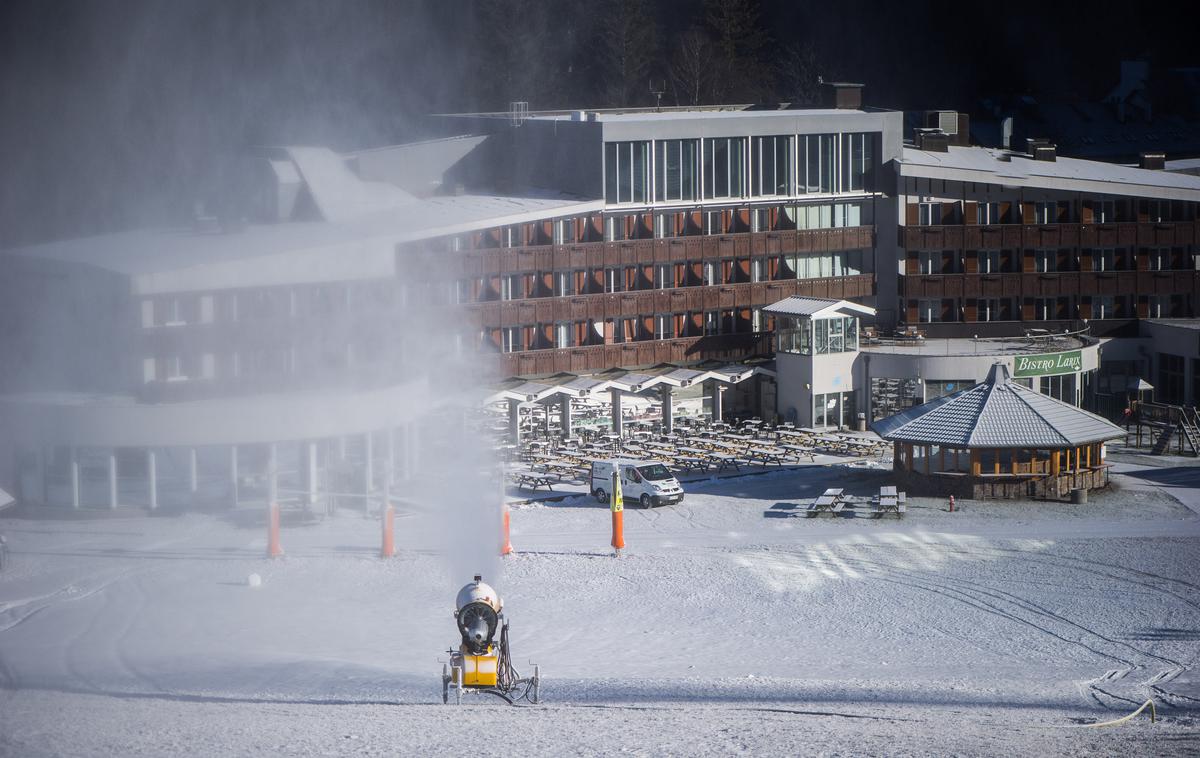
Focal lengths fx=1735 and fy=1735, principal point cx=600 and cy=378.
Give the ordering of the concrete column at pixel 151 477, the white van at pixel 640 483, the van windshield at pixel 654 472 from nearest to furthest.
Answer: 1. the concrete column at pixel 151 477
2. the white van at pixel 640 483
3. the van windshield at pixel 654 472

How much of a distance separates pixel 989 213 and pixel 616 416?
14.3 meters

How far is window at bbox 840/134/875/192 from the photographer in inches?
2135

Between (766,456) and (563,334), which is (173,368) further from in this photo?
(766,456)

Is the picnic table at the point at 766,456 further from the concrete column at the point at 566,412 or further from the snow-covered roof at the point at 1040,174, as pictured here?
the snow-covered roof at the point at 1040,174

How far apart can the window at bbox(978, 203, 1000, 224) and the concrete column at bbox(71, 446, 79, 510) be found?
2933cm

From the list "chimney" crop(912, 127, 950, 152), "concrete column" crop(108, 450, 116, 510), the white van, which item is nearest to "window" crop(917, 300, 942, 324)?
"chimney" crop(912, 127, 950, 152)

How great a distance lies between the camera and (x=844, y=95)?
60156mm

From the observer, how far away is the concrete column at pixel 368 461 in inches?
1560

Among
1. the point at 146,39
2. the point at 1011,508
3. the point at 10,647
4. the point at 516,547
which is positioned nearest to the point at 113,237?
the point at 516,547

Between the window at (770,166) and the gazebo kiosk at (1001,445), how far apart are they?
1277 centimetres

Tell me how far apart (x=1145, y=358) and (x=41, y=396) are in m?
33.3

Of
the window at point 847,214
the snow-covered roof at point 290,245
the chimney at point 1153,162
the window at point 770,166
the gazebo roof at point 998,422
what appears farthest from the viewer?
the chimney at point 1153,162

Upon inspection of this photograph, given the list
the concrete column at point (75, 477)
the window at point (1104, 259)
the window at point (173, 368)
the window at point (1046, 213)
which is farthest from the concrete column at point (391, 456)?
the window at point (1104, 259)

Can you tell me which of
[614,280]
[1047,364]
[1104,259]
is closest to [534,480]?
[614,280]
